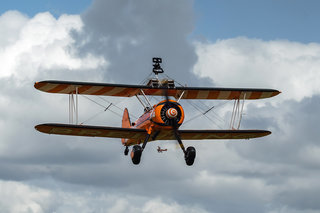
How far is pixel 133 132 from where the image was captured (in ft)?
91.8

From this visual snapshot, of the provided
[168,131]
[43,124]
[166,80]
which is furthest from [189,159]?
[43,124]

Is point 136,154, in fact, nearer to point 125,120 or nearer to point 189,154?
point 189,154

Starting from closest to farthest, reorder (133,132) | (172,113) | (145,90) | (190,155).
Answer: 1. (172,113)
2. (190,155)
3. (133,132)
4. (145,90)

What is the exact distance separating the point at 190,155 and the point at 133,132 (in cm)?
331

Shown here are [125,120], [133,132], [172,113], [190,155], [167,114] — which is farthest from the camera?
[125,120]

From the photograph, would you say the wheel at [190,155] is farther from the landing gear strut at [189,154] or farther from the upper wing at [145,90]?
the upper wing at [145,90]

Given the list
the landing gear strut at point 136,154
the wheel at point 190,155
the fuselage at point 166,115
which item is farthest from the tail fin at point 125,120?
the wheel at point 190,155

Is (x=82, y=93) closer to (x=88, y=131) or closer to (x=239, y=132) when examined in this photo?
(x=88, y=131)

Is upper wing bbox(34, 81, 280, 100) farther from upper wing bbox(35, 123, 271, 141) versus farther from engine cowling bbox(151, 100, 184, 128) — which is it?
upper wing bbox(35, 123, 271, 141)

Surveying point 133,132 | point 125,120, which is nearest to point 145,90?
point 133,132

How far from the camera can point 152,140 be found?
28.5 meters

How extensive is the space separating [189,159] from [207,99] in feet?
23.8

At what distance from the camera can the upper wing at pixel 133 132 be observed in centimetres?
2686

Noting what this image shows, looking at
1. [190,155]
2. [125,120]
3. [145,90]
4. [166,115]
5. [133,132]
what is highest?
[145,90]
